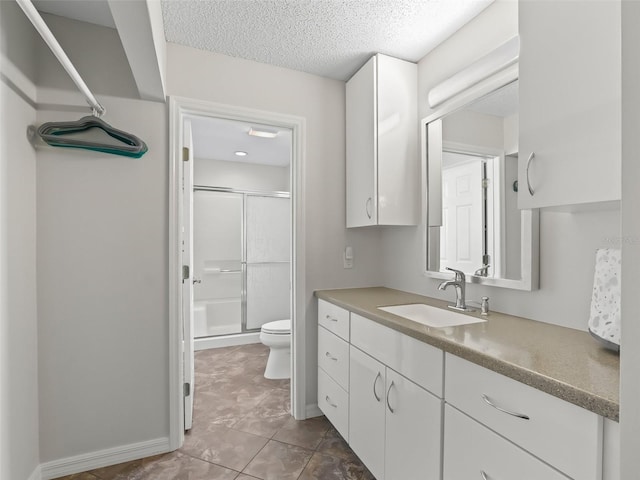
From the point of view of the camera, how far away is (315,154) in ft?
7.71

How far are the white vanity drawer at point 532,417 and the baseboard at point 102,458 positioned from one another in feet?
5.68

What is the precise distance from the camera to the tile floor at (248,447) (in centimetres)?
173

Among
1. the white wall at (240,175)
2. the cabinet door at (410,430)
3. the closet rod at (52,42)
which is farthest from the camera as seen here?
the white wall at (240,175)

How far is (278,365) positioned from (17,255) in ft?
6.91

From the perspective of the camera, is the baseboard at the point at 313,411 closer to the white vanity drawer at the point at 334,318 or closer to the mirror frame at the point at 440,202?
the white vanity drawer at the point at 334,318

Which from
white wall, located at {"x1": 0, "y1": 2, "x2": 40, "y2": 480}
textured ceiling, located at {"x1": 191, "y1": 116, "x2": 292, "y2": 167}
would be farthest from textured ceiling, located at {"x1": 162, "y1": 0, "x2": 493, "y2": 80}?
textured ceiling, located at {"x1": 191, "y1": 116, "x2": 292, "y2": 167}

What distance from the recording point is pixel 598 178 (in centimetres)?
94

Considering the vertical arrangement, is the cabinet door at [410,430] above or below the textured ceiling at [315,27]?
below

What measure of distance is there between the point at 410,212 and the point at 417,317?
2.31ft

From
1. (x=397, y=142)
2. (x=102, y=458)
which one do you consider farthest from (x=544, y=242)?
(x=102, y=458)

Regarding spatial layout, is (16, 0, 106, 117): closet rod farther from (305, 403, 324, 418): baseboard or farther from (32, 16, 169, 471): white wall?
(305, 403, 324, 418): baseboard

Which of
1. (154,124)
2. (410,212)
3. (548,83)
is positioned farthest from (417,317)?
(154,124)

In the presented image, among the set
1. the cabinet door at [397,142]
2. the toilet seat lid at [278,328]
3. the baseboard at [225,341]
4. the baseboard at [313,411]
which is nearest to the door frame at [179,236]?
the baseboard at [313,411]

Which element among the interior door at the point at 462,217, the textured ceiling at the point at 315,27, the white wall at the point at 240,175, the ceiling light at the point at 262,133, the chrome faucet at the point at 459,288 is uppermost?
the textured ceiling at the point at 315,27
